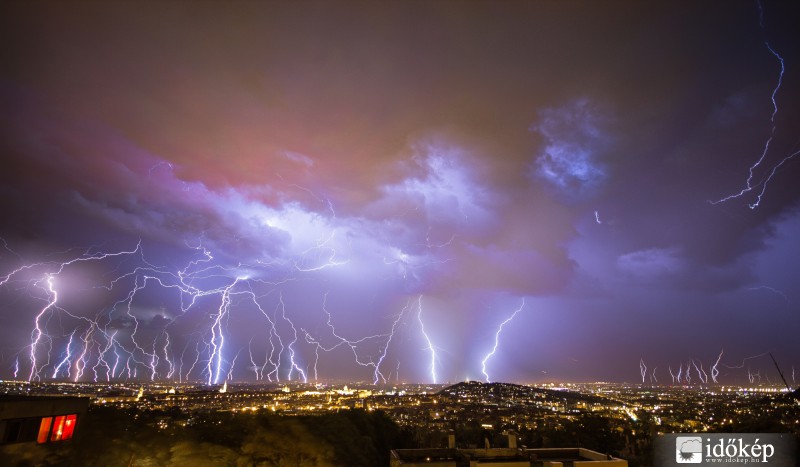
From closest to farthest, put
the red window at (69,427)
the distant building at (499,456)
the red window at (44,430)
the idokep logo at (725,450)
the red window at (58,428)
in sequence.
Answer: the red window at (44,430) < the red window at (58,428) < the distant building at (499,456) < the red window at (69,427) < the idokep logo at (725,450)

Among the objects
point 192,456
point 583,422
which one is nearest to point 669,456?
point 192,456

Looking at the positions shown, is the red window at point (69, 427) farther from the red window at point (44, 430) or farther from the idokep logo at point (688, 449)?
the idokep logo at point (688, 449)

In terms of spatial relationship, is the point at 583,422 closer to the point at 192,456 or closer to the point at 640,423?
the point at 640,423

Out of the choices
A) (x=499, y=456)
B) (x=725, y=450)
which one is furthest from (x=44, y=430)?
(x=725, y=450)

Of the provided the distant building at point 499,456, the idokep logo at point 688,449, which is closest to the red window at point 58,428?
the distant building at point 499,456

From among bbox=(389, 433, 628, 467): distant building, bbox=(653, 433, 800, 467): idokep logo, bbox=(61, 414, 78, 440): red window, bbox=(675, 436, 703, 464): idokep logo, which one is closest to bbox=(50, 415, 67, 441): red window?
bbox=(61, 414, 78, 440): red window

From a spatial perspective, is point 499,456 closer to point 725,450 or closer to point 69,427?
point 725,450
